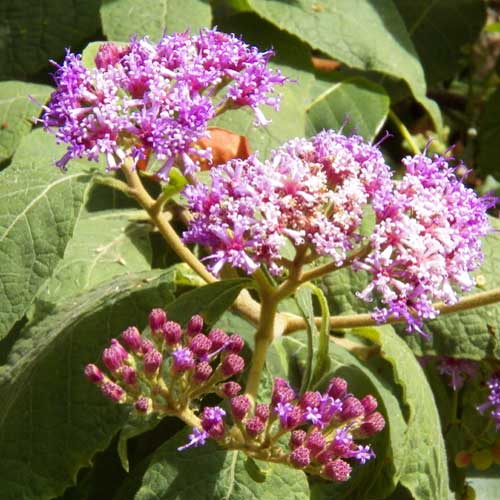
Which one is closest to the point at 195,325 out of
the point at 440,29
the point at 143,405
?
the point at 143,405

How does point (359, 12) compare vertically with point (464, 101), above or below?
above

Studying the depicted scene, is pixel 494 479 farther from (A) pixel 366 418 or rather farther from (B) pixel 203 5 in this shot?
(B) pixel 203 5

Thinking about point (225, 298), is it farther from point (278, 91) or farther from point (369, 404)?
point (278, 91)

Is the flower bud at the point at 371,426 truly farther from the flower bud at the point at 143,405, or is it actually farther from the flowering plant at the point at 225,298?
the flower bud at the point at 143,405

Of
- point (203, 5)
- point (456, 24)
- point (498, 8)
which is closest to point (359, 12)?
point (203, 5)

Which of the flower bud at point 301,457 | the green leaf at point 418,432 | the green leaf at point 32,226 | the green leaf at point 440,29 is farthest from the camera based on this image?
the green leaf at point 440,29

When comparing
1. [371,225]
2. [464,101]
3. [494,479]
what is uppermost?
[371,225]

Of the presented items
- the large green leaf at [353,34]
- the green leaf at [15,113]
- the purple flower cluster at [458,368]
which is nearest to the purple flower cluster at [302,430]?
the purple flower cluster at [458,368]
